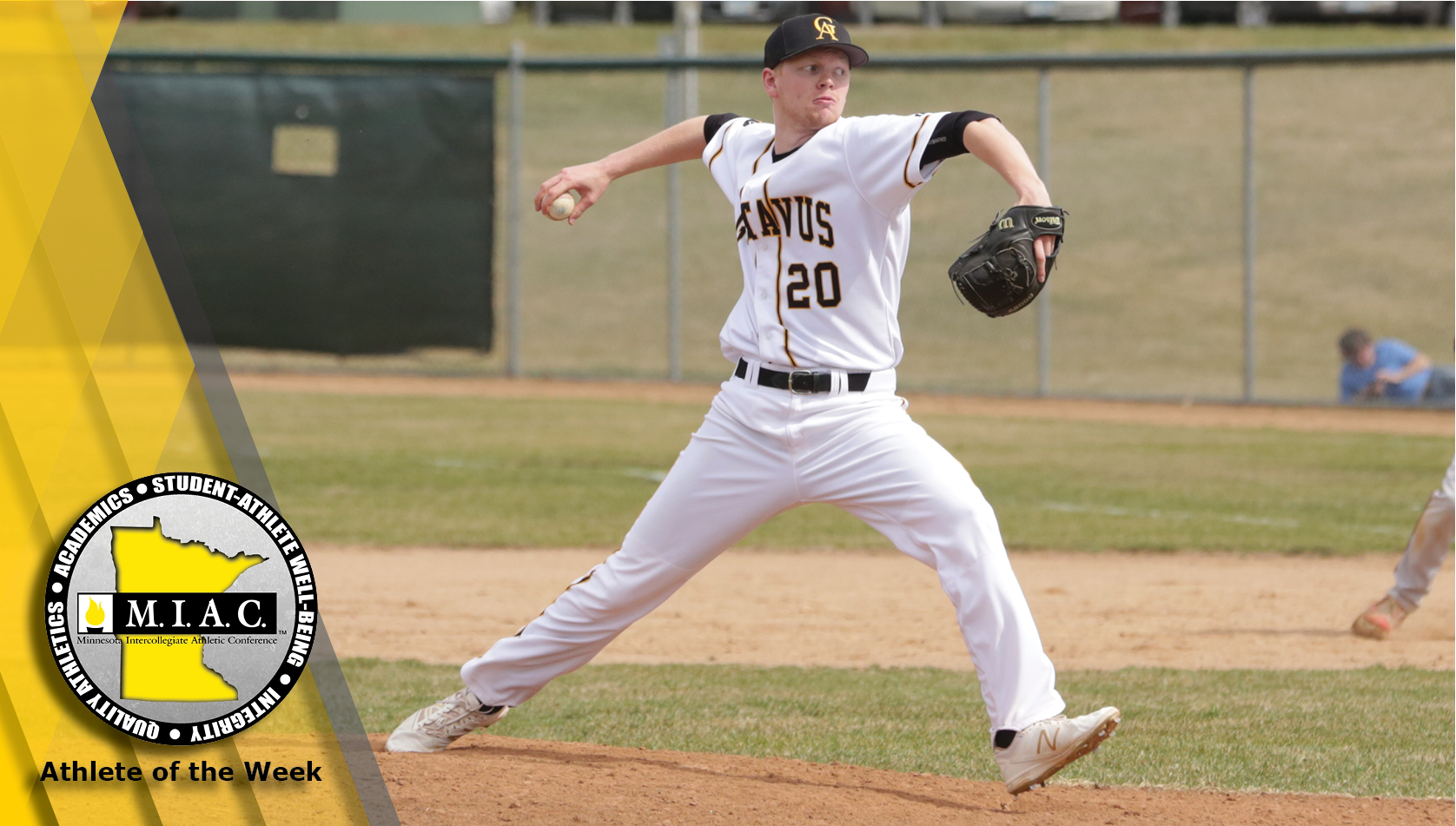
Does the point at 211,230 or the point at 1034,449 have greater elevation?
the point at 211,230

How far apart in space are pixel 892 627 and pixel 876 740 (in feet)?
7.23

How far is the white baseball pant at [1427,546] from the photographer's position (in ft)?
20.2

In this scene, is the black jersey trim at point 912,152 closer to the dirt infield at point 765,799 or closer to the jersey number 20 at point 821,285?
the jersey number 20 at point 821,285

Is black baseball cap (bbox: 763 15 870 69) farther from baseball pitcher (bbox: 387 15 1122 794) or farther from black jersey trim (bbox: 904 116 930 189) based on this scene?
black jersey trim (bbox: 904 116 930 189)

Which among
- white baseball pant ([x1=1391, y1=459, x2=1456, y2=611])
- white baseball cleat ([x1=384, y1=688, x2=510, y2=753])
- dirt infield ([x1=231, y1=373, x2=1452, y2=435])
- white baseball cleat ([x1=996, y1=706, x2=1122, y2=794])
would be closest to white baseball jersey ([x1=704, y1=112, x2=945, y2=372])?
white baseball cleat ([x1=996, y1=706, x2=1122, y2=794])

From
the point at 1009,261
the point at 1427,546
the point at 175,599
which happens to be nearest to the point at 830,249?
the point at 1009,261

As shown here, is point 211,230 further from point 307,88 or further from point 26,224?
point 26,224

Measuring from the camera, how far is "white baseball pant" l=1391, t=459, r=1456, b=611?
6172 mm

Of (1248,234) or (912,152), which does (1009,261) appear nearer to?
(912,152)

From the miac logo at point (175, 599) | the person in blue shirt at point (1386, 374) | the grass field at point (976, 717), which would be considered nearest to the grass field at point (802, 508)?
the person in blue shirt at point (1386, 374)

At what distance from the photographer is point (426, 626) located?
677 cm

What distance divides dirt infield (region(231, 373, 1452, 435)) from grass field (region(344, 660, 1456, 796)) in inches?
321

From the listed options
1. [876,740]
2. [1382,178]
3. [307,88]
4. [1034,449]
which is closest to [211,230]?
[307,88]

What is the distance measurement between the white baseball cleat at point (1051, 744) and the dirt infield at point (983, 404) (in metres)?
10.6
